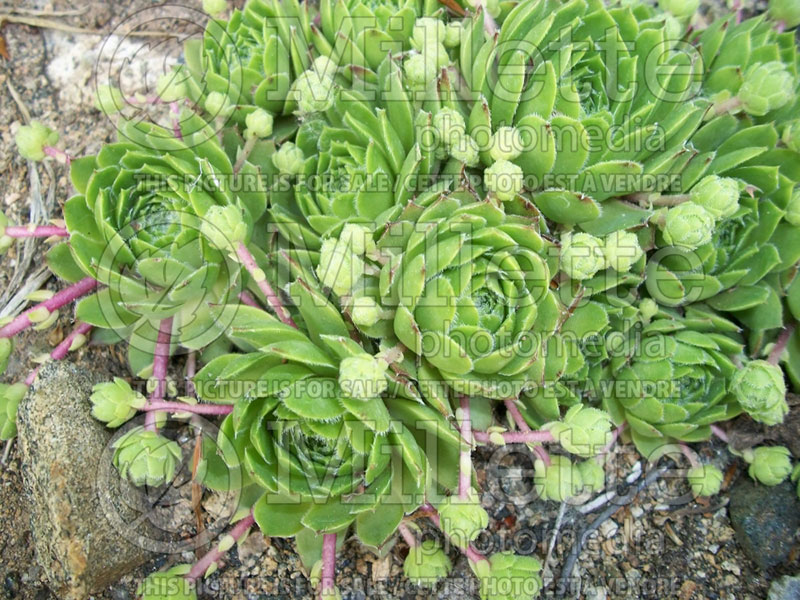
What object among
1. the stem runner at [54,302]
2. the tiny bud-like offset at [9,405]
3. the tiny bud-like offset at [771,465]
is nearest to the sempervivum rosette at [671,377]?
the tiny bud-like offset at [771,465]

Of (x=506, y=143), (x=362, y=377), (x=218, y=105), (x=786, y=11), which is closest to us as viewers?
(x=362, y=377)

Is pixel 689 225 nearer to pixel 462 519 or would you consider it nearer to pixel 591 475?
pixel 591 475

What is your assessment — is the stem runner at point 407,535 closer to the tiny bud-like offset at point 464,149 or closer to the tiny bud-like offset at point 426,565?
the tiny bud-like offset at point 426,565

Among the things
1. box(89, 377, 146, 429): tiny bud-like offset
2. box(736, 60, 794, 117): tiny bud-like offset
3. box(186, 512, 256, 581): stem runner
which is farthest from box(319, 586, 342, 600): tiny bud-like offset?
box(736, 60, 794, 117): tiny bud-like offset

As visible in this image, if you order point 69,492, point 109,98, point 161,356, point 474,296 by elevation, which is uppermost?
point 109,98

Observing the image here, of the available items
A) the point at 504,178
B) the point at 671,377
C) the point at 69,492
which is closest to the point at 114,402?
the point at 69,492

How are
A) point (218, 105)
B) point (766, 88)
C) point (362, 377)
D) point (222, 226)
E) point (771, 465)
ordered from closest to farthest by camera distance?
point (362, 377) → point (222, 226) → point (766, 88) → point (771, 465) → point (218, 105)
